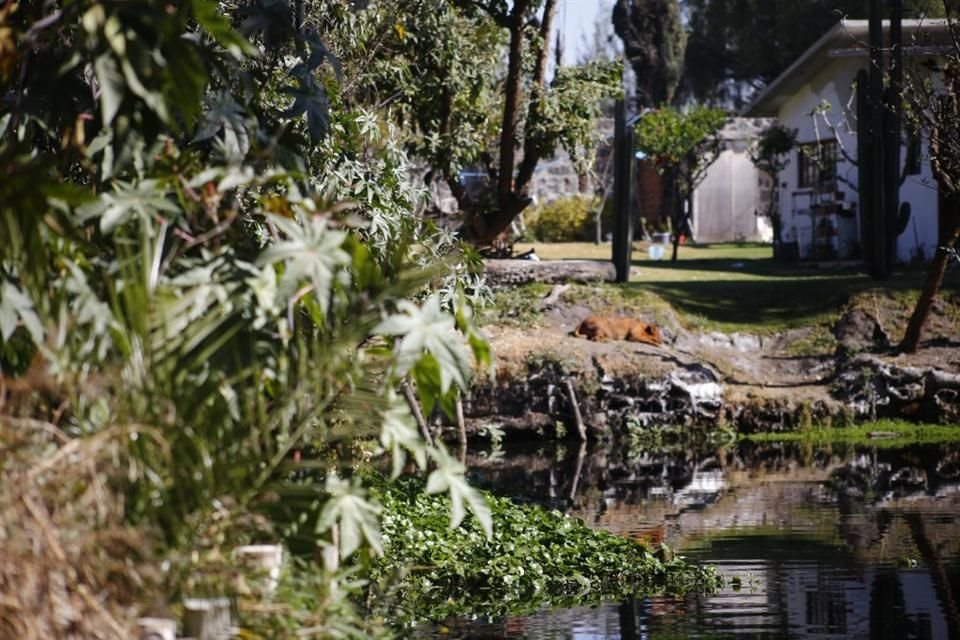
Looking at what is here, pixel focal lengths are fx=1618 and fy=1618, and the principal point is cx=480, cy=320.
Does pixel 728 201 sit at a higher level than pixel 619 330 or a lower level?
higher

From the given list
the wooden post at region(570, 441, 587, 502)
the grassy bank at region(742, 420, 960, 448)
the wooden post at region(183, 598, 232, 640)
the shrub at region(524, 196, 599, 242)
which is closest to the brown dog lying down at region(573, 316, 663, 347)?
the wooden post at region(570, 441, 587, 502)

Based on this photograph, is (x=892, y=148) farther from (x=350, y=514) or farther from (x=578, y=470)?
(x=350, y=514)

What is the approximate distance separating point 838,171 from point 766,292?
649 cm

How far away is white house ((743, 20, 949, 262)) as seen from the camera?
27.6 meters

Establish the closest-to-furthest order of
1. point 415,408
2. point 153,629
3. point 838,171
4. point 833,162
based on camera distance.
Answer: point 153,629
point 415,408
point 833,162
point 838,171

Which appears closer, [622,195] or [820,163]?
[622,195]

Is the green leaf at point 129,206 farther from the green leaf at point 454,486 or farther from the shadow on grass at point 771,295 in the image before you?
the shadow on grass at point 771,295

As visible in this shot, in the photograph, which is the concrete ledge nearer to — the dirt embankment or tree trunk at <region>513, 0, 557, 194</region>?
the dirt embankment

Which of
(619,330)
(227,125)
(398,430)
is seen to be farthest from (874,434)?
(398,430)

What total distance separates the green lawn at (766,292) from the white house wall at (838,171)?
1300mm

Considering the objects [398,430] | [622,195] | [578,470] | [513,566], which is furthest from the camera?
[622,195]

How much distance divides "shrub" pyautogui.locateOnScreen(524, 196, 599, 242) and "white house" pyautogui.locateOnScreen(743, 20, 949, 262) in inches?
325

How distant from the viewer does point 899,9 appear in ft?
78.6

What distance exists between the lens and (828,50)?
29.0 m
